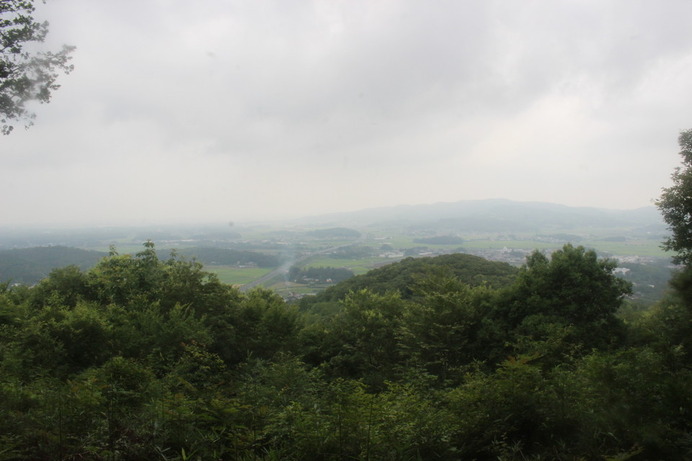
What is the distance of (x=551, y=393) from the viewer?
4406mm

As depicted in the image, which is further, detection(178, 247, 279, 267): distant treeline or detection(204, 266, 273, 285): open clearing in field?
detection(178, 247, 279, 267): distant treeline

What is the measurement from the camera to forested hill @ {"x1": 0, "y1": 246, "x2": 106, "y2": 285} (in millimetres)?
20812

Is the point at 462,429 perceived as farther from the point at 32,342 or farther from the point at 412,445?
the point at 32,342

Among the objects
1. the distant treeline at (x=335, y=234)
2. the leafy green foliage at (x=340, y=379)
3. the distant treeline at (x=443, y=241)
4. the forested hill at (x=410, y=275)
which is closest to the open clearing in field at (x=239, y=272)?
the forested hill at (x=410, y=275)

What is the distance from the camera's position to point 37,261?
981 inches

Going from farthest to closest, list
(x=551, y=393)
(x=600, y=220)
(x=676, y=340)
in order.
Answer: (x=600, y=220) < (x=676, y=340) < (x=551, y=393)

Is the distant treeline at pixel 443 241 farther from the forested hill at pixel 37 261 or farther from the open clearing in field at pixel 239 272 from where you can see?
the forested hill at pixel 37 261

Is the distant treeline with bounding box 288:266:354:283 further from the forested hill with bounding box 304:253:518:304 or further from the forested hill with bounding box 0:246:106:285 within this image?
the forested hill with bounding box 0:246:106:285

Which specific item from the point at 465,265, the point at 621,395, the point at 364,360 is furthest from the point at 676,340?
the point at 465,265

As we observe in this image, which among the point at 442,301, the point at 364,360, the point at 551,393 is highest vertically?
the point at 551,393

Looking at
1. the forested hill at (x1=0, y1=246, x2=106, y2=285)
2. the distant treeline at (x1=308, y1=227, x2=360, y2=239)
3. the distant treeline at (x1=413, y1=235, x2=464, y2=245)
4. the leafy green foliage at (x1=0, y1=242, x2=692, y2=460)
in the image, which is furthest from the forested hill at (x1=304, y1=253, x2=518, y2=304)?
the distant treeline at (x1=308, y1=227, x2=360, y2=239)

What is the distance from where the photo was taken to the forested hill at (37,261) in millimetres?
20812

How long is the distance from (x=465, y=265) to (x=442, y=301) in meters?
16.7

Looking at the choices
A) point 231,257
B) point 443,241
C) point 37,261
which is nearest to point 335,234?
point 443,241
